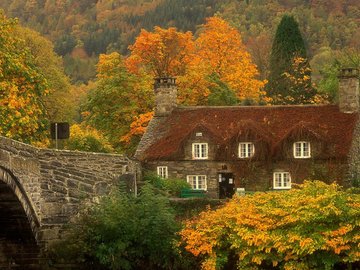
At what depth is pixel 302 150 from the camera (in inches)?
1822

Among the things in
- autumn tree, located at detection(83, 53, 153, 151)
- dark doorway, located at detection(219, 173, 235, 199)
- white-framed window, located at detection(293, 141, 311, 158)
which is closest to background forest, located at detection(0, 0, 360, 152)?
autumn tree, located at detection(83, 53, 153, 151)

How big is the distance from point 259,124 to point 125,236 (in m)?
18.2

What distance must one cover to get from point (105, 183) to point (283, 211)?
596cm

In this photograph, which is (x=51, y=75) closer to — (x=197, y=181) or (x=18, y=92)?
(x=197, y=181)

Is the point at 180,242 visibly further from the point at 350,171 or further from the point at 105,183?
the point at 350,171

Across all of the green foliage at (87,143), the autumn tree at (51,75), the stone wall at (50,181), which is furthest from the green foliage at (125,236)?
the autumn tree at (51,75)

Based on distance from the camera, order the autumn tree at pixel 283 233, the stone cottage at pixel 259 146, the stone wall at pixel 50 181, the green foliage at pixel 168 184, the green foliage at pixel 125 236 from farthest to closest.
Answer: the stone cottage at pixel 259 146 → the green foliage at pixel 168 184 → the green foliage at pixel 125 236 → the autumn tree at pixel 283 233 → the stone wall at pixel 50 181

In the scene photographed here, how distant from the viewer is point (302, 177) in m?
45.8

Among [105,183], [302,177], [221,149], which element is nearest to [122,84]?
[221,149]

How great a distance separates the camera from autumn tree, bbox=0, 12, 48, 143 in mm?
35000

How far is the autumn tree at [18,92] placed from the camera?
1378 inches

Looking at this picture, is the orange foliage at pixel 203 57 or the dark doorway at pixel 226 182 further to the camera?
the orange foliage at pixel 203 57

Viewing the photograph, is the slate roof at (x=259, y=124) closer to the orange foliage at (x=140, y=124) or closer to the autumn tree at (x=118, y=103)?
the orange foliage at (x=140, y=124)

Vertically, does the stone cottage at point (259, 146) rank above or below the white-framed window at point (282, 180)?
above
